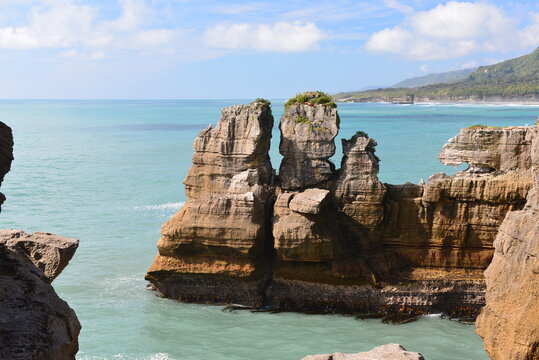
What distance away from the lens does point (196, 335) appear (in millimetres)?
21188

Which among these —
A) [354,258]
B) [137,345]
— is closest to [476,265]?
[354,258]

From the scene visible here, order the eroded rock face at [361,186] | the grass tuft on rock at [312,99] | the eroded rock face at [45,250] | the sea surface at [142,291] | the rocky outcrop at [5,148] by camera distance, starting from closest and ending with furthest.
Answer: the rocky outcrop at [5,148]
the eroded rock face at [45,250]
the sea surface at [142,291]
the eroded rock face at [361,186]
the grass tuft on rock at [312,99]

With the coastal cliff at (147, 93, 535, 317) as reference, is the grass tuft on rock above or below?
above

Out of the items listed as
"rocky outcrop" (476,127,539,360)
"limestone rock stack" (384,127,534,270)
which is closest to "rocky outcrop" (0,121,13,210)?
"rocky outcrop" (476,127,539,360)

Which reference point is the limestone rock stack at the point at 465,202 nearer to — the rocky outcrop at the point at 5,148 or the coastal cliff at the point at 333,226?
the coastal cliff at the point at 333,226

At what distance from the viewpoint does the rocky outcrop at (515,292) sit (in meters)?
13.0

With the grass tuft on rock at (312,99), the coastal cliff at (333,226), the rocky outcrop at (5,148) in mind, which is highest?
the grass tuft on rock at (312,99)

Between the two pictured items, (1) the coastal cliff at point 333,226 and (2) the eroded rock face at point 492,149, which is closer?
(2) the eroded rock face at point 492,149

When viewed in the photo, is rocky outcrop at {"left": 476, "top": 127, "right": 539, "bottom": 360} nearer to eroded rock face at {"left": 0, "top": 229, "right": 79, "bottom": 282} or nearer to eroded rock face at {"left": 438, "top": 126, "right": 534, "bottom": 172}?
eroded rock face at {"left": 438, "top": 126, "right": 534, "bottom": 172}

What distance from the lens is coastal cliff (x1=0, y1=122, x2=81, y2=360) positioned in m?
8.18

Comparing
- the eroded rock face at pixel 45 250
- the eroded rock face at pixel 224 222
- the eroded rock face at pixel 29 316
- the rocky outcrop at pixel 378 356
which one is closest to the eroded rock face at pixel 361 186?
the eroded rock face at pixel 224 222

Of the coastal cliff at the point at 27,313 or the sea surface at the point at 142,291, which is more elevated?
the coastal cliff at the point at 27,313

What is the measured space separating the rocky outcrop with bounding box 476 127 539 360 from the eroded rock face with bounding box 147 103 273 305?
9871mm

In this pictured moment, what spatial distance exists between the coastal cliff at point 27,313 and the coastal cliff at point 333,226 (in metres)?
12.4
